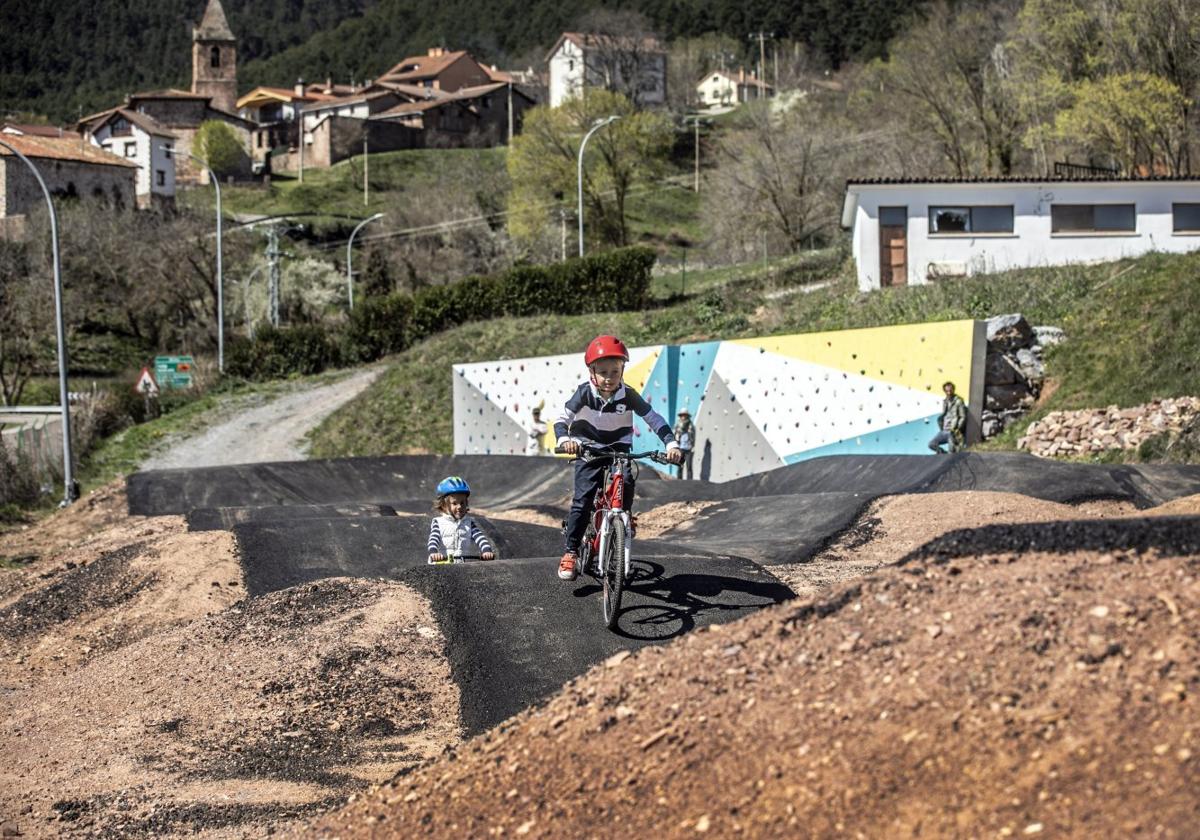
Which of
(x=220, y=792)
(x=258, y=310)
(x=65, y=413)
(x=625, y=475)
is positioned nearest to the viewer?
(x=220, y=792)

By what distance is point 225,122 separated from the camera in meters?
122

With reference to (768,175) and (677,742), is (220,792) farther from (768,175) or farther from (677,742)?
(768,175)

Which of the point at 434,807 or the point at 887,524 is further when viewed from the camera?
the point at 887,524

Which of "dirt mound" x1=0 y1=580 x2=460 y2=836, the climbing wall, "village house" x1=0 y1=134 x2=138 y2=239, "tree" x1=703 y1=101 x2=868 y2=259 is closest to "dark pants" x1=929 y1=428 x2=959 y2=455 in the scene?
the climbing wall

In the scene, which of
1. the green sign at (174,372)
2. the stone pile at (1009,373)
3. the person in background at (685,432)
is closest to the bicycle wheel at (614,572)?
the person in background at (685,432)

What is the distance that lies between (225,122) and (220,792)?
122 metres

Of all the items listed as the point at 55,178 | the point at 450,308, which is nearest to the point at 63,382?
the point at 450,308

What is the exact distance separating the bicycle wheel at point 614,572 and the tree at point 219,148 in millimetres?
107599

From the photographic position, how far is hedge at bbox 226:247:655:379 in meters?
45.8

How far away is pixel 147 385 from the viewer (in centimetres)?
4278

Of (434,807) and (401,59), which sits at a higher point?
(401,59)

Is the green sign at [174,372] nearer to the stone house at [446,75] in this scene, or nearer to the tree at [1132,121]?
the tree at [1132,121]

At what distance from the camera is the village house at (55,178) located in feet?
281

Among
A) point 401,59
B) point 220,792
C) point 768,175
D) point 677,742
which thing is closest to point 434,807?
point 677,742
